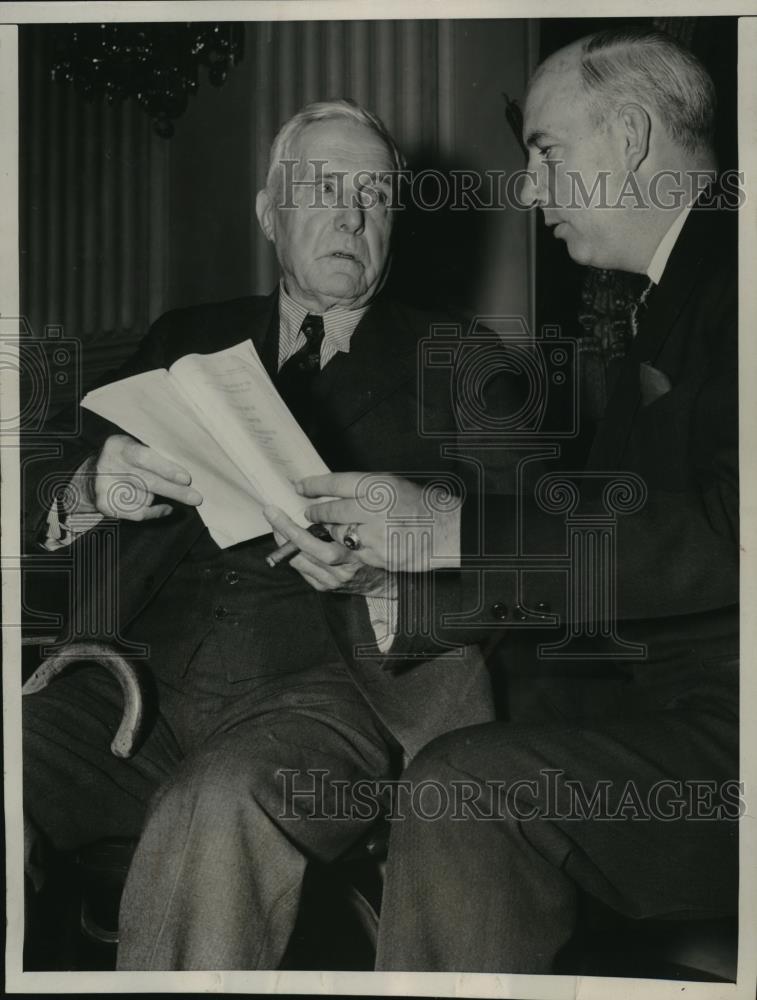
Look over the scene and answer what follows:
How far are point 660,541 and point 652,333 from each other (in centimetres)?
39

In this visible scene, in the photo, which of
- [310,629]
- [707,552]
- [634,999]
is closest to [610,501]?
[707,552]

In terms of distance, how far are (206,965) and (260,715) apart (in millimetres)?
446

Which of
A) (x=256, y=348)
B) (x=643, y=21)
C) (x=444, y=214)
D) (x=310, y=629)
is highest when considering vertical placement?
(x=643, y=21)

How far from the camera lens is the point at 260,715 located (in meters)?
2.13

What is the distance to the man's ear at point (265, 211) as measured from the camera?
2270 millimetres

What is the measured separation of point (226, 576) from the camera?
86.7 inches

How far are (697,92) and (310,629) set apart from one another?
4.06 feet

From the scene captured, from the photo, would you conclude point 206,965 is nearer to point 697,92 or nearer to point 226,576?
point 226,576

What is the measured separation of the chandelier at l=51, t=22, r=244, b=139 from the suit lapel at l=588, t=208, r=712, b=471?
943 millimetres

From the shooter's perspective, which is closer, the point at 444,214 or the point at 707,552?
the point at 707,552

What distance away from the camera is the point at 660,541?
82.2 inches

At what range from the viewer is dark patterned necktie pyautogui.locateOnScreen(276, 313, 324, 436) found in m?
2.22

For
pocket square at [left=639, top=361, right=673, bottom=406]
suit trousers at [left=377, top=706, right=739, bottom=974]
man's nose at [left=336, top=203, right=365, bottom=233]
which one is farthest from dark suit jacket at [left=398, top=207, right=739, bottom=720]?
man's nose at [left=336, top=203, right=365, bottom=233]

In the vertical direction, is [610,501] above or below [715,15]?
below
